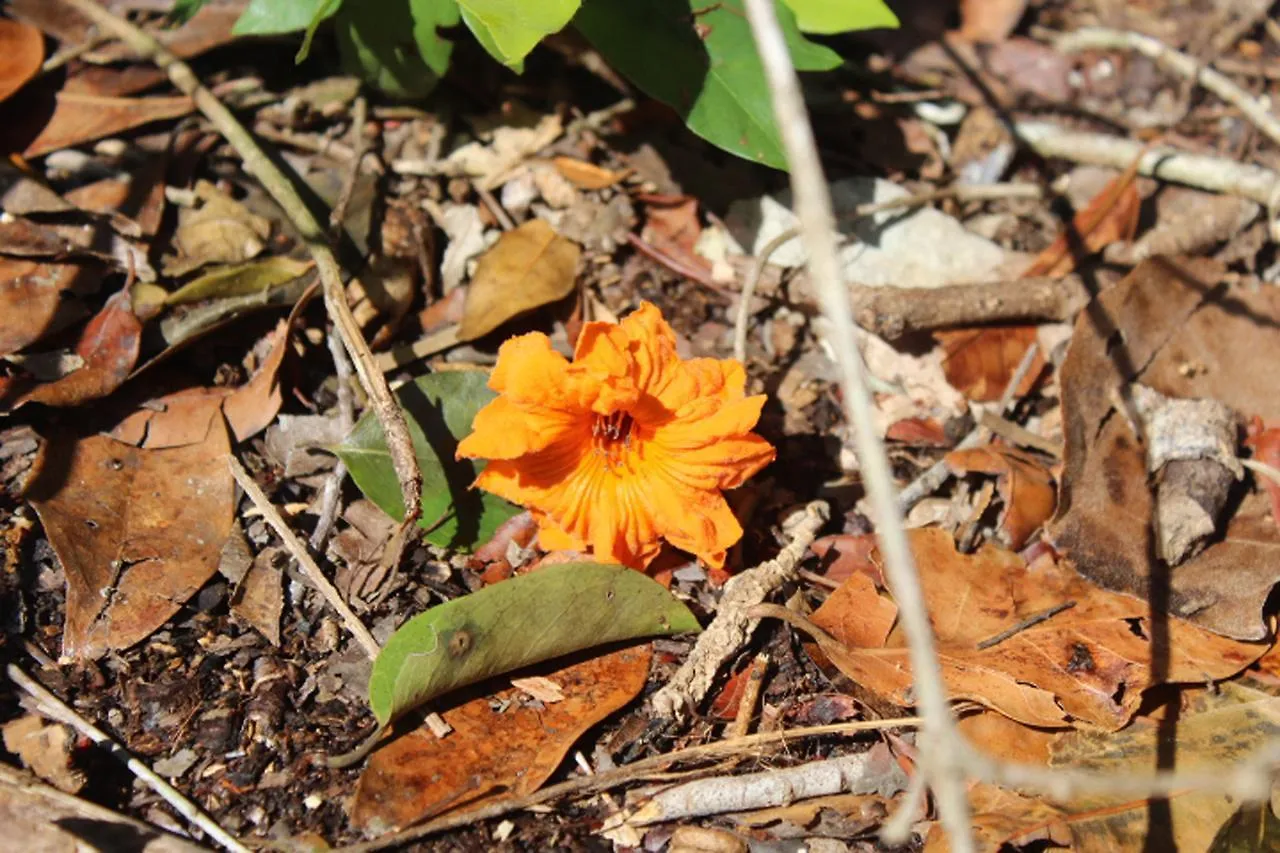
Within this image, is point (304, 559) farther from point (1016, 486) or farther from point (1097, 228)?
point (1097, 228)

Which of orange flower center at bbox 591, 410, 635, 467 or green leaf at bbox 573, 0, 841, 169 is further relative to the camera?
green leaf at bbox 573, 0, 841, 169

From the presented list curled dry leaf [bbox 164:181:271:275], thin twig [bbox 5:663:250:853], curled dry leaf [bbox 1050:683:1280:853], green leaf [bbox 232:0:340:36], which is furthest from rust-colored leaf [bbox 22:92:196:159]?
curled dry leaf [bbox 1050:683:1280:853]

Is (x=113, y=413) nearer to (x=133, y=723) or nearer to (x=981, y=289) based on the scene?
(x=133, y=723)

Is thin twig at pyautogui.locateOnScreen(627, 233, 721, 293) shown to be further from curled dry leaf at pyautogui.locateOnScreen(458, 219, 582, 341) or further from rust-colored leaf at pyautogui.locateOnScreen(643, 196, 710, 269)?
curled dry leaf at pyautogui.locateOnScreen(458, 219, 582, 341)

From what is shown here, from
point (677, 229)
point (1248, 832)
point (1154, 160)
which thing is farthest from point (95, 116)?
point (1248, 832)

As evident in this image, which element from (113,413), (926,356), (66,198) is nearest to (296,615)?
(113,413)
